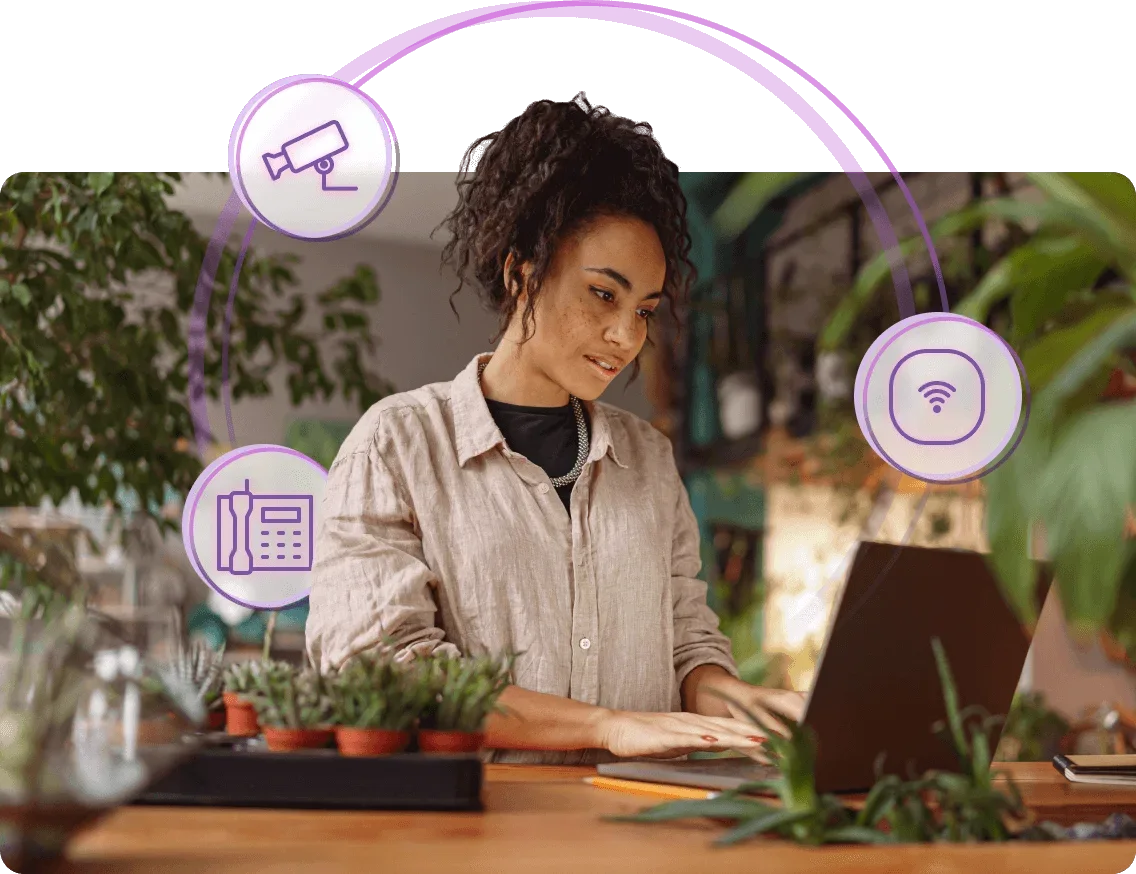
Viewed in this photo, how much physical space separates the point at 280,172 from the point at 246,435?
2.28 feet

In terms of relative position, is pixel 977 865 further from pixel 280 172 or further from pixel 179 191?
pixel 179 191

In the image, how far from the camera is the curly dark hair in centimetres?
250

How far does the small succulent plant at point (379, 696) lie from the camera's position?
54.6 inches

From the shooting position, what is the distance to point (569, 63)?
2.66 m

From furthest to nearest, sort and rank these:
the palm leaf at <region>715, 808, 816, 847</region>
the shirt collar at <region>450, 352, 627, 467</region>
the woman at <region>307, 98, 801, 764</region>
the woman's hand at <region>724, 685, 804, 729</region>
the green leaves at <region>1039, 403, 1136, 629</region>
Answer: the green leaves at <region>1039, 403, 1136, 629</region> < the shirt collar at <region>450, 352, 627, 467</region> < the woman at <region>307, 98, 801, 764</region> < the woman's hand at <region>724, 685, 804, 729</region> < the palm leaf at <region>715, 808, 816, 847</region>

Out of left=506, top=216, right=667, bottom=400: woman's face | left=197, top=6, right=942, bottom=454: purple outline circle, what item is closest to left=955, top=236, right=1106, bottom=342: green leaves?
left=197, top=6, right=942, bottom=454: purple outline circle

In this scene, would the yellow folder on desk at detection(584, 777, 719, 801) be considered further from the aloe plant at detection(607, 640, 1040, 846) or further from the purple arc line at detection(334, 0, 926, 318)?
the purple arc line at detection(334, 0, 926, 318)

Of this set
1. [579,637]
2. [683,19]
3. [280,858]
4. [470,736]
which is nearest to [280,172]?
[683,19]

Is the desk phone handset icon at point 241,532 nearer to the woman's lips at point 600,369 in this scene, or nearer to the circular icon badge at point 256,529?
the circular icon badge at point 256,529

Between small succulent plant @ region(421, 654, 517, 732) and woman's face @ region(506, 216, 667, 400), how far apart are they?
1.07 metres

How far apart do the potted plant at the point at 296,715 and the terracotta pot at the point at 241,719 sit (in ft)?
0.25

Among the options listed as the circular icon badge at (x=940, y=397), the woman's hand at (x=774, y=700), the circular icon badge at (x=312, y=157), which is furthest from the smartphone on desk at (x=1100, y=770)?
the circular icon badge at (x=312, y=157)

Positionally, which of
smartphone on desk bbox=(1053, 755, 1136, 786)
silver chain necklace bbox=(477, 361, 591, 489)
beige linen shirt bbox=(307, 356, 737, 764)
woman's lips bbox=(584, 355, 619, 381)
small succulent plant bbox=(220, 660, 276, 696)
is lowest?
smartphone on desk bbox=(1053, 755, 1136, 786)

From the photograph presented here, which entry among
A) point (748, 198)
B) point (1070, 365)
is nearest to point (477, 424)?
point (748, 198)
